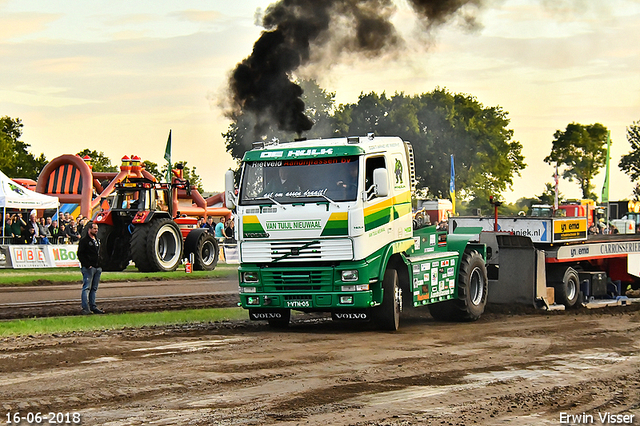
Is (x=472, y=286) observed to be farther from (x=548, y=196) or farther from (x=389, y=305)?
(x=548, y=196)

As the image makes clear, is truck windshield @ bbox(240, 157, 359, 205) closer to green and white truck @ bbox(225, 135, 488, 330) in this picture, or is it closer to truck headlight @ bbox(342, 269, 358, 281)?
green and white truck @ bbox(225, 135, 488, 330)

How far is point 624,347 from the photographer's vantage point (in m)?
11.6

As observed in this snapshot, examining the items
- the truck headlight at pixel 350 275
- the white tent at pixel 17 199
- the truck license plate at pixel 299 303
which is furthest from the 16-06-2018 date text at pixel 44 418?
the white tent at pixel 17 199

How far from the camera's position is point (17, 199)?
1144 inches

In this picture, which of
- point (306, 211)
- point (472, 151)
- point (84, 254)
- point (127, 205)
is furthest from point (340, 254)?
point (472, 151)

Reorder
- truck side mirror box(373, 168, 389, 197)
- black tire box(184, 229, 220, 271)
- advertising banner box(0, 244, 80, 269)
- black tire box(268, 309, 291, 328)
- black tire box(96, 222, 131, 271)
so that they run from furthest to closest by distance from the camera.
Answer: black tire box(184, 229, 220, 271)
advertising banner box(0, 244, 80, 269)
black tire box(96, 222, 131, 271)
black tire box(268, 309, 291, 328)
truck side mirror box(373, 168, 389, 197)

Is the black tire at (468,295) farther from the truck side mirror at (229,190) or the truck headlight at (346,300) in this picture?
the truck side mirror at (229,190)

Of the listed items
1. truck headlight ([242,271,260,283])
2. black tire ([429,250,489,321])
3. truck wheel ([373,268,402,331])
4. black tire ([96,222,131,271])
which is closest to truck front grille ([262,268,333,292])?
truck headlight ([242,271,260,283])

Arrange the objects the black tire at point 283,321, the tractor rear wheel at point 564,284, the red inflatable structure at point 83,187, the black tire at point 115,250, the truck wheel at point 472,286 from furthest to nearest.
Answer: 1. the red inflatable structure at point 83,187
2. the black tire at point 115,250
3. the tractor rear wheel at point 564,284
4. the truck wheel at point 472,286
5. the black tire at point 283,321

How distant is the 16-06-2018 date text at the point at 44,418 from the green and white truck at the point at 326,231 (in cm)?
572

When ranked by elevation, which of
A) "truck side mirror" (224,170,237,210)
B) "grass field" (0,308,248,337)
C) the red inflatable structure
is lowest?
"grass field" (0,308,248,337)

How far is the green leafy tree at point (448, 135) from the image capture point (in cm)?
6481

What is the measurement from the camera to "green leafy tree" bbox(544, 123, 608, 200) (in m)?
76.1

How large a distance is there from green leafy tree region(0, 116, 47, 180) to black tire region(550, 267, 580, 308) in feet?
183
